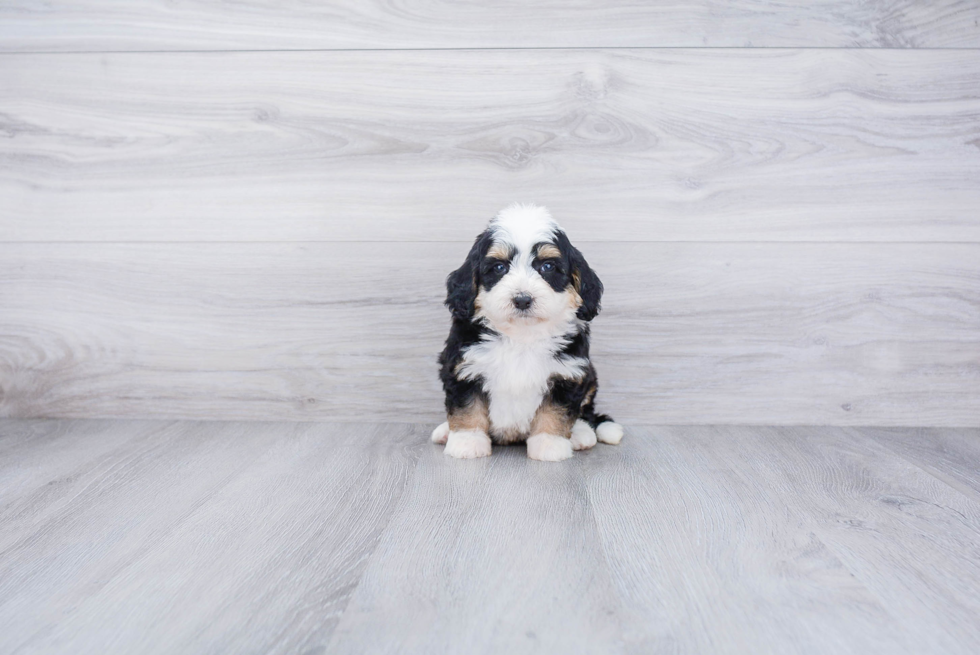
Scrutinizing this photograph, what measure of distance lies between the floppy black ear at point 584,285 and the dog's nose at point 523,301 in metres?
0.17

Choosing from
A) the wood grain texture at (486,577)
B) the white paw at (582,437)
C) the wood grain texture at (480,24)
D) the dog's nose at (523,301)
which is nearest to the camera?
the wood grain texture at (486,577)

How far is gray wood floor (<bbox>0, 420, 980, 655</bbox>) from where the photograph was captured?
3.04 ft

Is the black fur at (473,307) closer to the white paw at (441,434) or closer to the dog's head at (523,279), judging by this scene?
the dog's head at (523,279)

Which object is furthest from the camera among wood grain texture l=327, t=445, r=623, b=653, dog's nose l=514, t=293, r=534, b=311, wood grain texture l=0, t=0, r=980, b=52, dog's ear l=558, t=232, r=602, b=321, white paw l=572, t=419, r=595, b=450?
wood grain texture l=0, t=0, r=980, b=52

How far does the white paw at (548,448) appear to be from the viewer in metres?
1.70

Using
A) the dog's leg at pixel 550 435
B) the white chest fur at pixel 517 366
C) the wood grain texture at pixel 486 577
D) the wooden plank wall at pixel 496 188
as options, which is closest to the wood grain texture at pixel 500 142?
the wooden plank wall at pixel 496 188

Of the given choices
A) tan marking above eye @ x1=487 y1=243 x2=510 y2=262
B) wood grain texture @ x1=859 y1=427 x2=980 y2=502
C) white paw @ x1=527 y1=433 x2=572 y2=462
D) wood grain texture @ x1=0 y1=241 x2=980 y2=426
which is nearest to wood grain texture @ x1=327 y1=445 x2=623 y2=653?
white paw @ x1=527 y1=433 x2=572 y2=462

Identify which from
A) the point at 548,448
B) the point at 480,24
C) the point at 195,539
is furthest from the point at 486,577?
the point at 480,24

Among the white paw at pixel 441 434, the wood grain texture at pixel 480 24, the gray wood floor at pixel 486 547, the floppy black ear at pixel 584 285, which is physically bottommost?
the white paw at pixel 441 434

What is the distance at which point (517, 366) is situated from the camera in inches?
66.6

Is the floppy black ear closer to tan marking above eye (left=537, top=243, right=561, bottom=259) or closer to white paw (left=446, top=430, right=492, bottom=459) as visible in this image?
tan marking above eye (left=537, top=243, right=561, bottom=259)

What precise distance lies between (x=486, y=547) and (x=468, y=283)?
26.2 inches

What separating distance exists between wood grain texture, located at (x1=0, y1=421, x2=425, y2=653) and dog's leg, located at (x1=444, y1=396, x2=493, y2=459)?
0.37 ft

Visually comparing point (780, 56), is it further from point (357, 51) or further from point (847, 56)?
point (357, 51)
